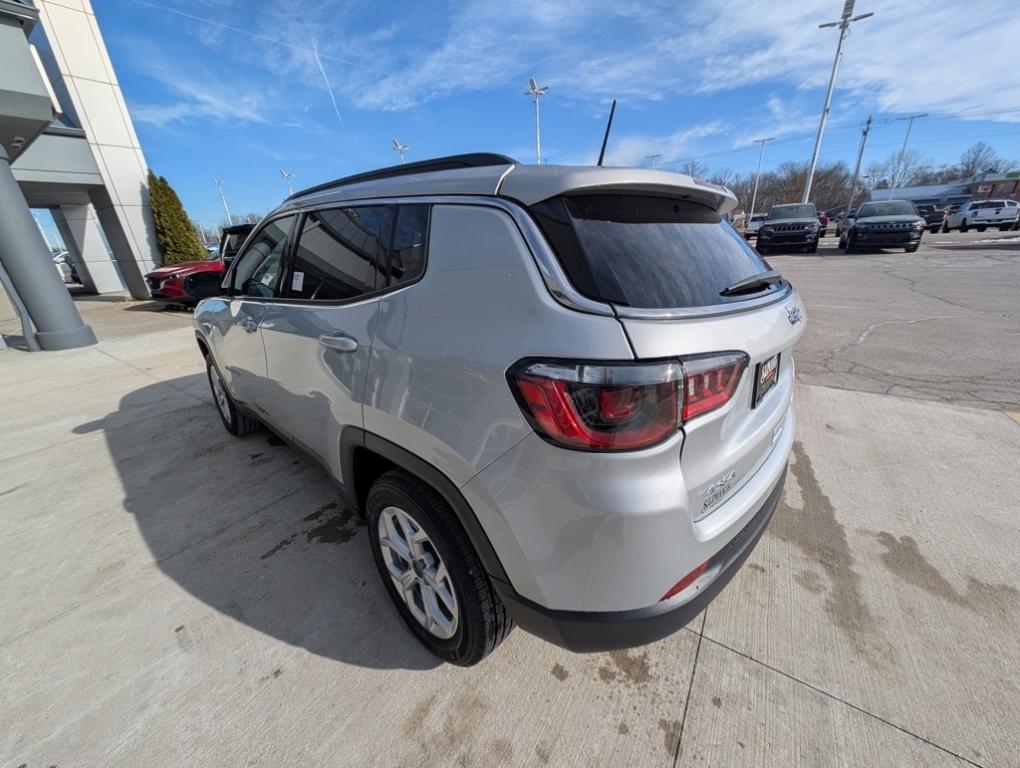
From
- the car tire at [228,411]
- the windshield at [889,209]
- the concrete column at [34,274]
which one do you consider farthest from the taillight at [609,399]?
the windshield at [889,209]

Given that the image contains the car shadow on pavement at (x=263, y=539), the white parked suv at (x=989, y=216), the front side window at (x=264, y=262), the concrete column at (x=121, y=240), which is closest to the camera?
the car shadow on pavement at (x=263, y=539)

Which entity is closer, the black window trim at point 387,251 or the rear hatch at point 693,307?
the rear hatch at point 693,307

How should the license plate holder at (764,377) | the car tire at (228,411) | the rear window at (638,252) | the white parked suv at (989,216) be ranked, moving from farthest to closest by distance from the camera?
the white parked suv at (989,216), the car tire at (228,411), the license plate holder at (764,377), the rear window at (638,252)

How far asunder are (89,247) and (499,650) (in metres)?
21.4

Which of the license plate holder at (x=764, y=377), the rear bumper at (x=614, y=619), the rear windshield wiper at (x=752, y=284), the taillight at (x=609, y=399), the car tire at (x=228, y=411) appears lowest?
the car tire at (x=228, y=411)

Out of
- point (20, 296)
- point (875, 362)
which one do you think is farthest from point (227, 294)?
point (20, 296)

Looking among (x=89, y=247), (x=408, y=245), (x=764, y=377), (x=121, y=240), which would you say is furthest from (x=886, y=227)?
(x=89, y=247)

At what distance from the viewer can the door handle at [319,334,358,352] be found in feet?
5.68

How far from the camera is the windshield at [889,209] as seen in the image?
15016mm

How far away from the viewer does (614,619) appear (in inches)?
49.4

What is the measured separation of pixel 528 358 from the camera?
118cm

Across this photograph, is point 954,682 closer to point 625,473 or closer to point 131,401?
point 625,473

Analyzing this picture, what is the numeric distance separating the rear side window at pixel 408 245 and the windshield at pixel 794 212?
65.4ft

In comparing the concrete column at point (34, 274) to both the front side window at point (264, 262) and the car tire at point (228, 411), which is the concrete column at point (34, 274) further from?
the front side window at point (264, 262)
